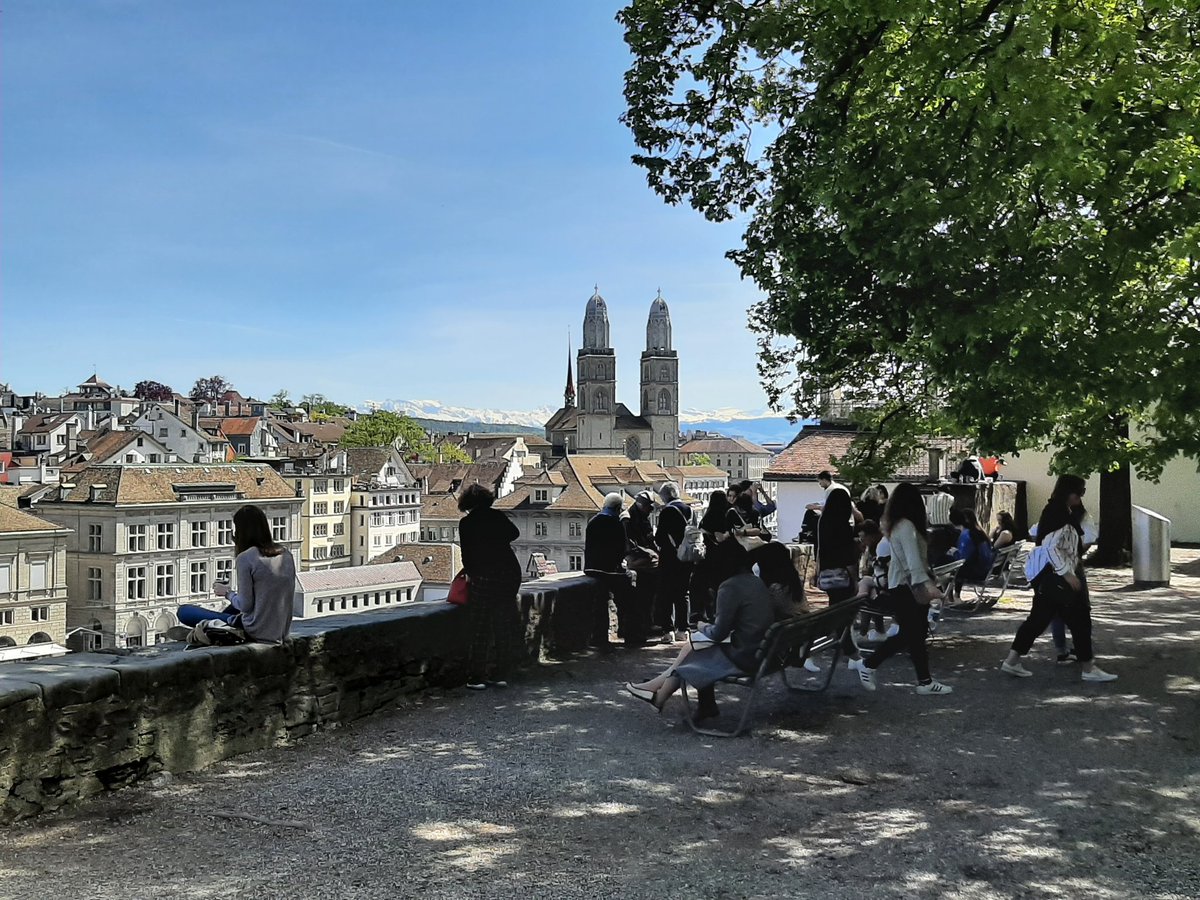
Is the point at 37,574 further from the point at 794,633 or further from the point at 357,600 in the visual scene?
the point at 794,633

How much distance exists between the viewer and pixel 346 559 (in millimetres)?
70562

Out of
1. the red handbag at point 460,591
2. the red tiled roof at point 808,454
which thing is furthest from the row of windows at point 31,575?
the red handbag at point 460,591

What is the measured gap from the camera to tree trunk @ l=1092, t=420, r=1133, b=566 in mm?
16891

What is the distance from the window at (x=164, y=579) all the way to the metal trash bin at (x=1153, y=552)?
43.2m

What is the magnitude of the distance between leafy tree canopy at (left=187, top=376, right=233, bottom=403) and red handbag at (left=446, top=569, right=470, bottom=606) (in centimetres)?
16028

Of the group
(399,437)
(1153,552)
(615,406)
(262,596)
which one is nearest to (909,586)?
(262,596)

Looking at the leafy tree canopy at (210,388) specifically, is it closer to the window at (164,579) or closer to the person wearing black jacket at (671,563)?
the window at (164,579)

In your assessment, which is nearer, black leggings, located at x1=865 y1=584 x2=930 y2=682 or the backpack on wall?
black leggings, located at x1=865 y1=584 x2=930 y2=682

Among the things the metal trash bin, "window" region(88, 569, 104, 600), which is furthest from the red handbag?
"window" region(88, 569, 104, 600)

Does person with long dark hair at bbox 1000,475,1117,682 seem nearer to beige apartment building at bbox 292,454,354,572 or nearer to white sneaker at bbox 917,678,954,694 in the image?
white sneaker at bbox 917,678,954,694

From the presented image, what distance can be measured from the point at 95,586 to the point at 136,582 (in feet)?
5.58

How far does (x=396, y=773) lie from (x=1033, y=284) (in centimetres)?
631

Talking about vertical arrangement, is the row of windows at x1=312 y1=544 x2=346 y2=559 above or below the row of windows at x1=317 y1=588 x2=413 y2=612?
above

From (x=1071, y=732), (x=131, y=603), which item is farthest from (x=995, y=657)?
(x=131, y=603)
